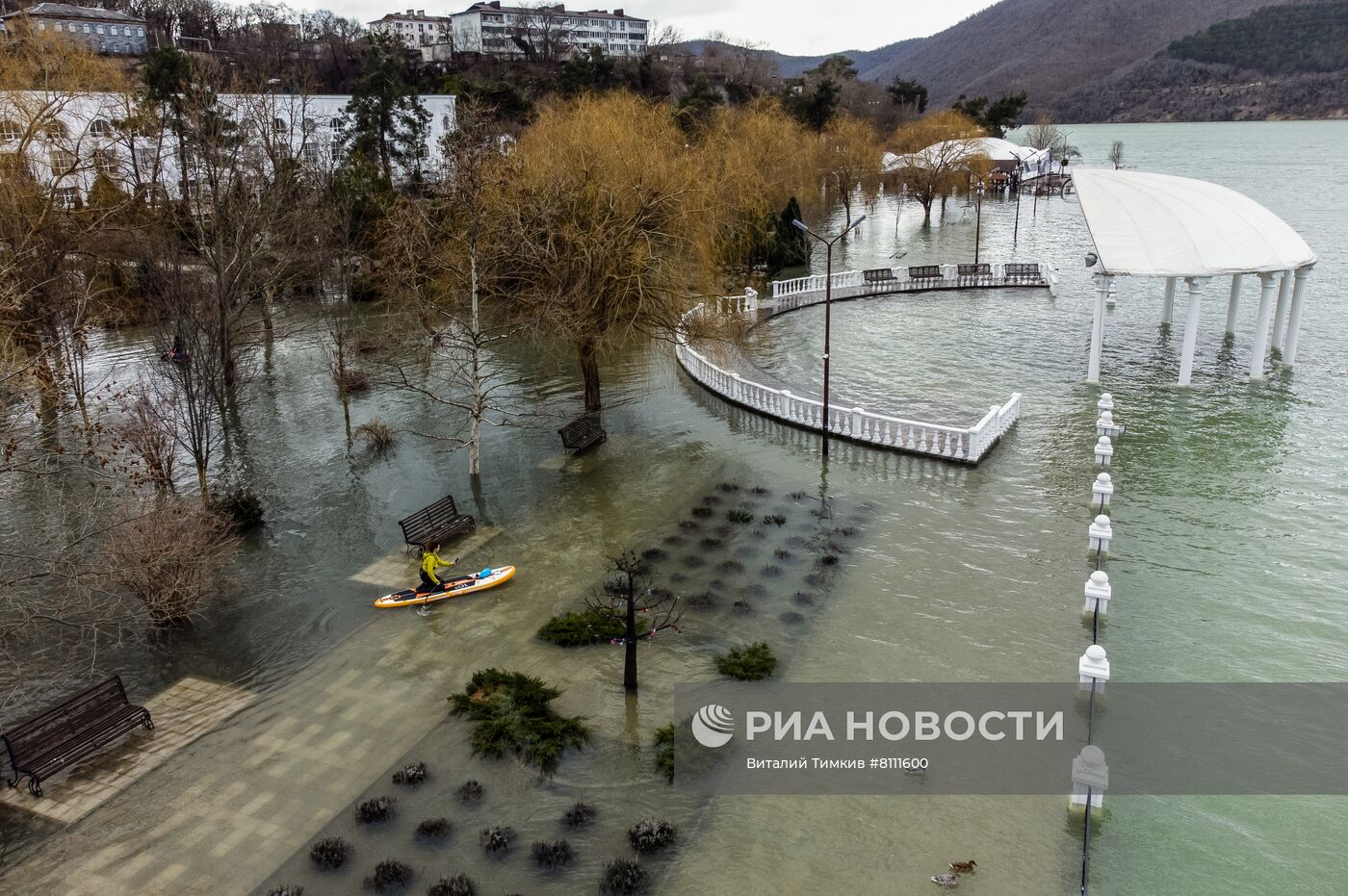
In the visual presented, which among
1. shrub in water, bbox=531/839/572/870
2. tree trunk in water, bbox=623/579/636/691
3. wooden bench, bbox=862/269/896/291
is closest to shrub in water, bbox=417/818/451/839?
shrub in water, bbox=531/839/572/870

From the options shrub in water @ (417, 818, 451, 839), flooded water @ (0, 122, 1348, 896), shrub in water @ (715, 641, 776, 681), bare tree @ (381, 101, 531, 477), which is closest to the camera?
flooded water @ (0, 122, 1348, 896)

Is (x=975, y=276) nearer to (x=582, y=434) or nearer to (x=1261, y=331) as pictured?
(x=1261, y=331)

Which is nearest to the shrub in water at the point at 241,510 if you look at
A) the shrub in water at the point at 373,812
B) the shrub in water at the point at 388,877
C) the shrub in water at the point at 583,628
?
the shrub in water at the point at 583,628

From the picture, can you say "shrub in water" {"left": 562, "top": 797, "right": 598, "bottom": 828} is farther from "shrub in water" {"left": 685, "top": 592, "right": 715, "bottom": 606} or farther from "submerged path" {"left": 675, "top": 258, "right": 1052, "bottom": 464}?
"submerged path" {"left": 675, "top": 258, "right": 1052, "bottom": 464}

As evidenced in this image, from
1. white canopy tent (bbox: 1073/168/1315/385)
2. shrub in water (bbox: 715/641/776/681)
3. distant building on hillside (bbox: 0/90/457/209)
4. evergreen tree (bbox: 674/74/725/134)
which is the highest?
evergreen tree (bbox: 674/74/725/134)

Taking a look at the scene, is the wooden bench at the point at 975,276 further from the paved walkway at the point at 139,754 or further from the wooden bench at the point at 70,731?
the wooden bench at the point at 70,731

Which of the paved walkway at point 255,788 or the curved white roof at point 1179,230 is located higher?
the curved white roof at point 1179,230
